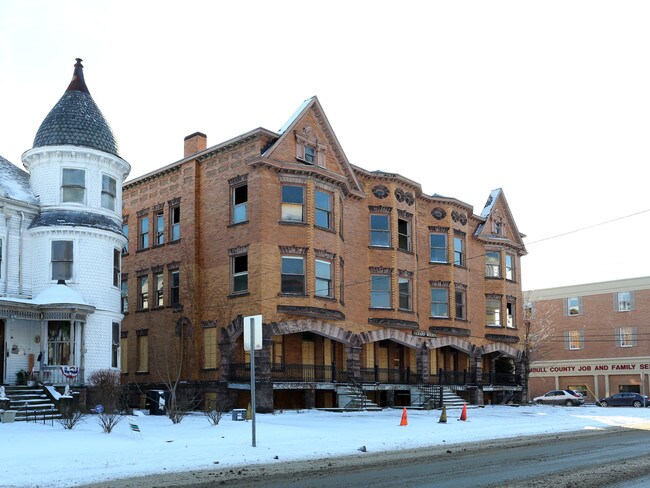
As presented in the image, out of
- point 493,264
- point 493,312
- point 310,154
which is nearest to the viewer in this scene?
point 310,154

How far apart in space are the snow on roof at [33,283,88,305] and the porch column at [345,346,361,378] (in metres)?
13.4

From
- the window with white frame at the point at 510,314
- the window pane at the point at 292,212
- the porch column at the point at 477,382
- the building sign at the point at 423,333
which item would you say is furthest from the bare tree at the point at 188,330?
the window with white frame at the point at 510,314

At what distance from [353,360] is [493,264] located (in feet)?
54.7

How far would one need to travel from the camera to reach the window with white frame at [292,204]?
1380 inches

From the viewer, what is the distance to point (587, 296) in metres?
70.2

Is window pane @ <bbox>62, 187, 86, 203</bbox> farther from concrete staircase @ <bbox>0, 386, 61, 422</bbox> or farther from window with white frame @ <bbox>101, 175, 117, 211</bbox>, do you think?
concrete staircase @ <bbox>0, 386, 61, 422</bbox>

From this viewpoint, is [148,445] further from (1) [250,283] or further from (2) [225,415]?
(1) [250,283]

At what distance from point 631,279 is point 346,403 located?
41044 millimetres

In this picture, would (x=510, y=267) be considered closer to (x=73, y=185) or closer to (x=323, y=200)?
(x=323, y=200)

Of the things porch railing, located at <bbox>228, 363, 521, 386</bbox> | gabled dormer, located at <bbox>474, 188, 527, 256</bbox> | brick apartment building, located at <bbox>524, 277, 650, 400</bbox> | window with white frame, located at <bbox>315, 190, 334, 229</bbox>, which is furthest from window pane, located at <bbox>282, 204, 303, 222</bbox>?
brick apartment building, located at <bbox>524, 277, 650, 400</bbox>

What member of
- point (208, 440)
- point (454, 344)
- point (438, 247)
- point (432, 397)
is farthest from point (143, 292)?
point (208, 440)

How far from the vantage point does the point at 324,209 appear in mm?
36344

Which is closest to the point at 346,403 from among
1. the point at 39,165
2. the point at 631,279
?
the point at 39,165

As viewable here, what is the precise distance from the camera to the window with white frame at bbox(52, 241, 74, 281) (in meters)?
30.0
